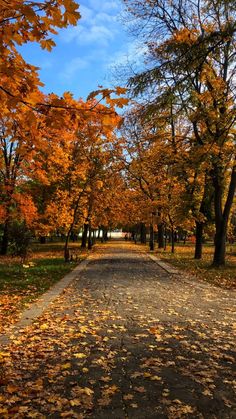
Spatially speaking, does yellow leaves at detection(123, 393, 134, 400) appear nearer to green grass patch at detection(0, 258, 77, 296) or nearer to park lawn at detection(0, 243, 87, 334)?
park lawn at detection(0, 243, 87, 334)

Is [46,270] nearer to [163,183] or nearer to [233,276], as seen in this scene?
[233,276]

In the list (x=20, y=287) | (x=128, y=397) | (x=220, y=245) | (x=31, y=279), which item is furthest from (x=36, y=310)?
(x=220, y=245)

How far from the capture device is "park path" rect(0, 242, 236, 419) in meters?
3.79

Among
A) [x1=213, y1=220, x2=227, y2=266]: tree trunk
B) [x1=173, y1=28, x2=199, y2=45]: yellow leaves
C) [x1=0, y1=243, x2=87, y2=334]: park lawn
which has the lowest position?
[x1=0, y1=243, x2=87, y2=334]: park lawn

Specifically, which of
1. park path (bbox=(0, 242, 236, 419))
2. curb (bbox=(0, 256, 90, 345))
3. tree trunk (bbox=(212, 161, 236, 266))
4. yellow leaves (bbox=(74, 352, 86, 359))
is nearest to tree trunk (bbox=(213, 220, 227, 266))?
tree trunk (bbox=(212, 161, 236, 266))

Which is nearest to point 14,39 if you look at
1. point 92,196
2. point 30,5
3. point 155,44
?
point 30,5

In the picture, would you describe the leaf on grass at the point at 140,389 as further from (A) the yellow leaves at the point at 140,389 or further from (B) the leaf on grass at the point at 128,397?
(B) the leaf on grass at the point at 128,397

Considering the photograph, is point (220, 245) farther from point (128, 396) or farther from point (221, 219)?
point (128, 396)

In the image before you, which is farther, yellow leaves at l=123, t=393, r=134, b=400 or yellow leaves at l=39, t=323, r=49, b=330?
yellow leaves at l=39, t=323, r=49, b=330

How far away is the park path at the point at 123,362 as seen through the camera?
3.79m

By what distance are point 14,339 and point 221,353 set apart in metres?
2.98

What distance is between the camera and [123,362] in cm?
495

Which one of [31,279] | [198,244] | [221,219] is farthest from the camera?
[198,244]

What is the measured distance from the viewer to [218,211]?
62.3ft
